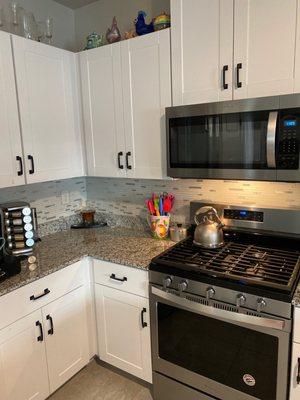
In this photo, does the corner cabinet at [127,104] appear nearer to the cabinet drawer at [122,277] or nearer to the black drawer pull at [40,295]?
the cabinet drawer at [122,277]

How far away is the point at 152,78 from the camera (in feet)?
6.04

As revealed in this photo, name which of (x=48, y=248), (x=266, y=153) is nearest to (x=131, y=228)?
(x=48, y=248)

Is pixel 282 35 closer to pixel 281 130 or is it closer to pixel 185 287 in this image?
pixel 281 130

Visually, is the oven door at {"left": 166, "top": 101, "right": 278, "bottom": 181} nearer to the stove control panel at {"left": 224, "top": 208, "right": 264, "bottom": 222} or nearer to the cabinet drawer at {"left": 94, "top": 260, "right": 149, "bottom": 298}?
the stove control panel at {"left": 224, "top": 208, "right": 264, "bottom": 222}

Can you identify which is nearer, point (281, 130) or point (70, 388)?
point (281, 130)

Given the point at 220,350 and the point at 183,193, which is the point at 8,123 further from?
the point at 220,350

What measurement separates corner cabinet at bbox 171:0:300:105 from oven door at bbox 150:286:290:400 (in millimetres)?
1077

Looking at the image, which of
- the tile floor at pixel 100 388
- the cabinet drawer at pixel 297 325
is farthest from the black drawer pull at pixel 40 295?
the cabinet drawer at pixel 297 325

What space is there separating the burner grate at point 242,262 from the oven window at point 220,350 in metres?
0.24

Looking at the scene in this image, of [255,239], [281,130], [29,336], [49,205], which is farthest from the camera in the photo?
[49,205]

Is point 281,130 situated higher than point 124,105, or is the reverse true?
point 124,105

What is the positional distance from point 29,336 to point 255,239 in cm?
137

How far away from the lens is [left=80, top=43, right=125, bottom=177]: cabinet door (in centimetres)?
199

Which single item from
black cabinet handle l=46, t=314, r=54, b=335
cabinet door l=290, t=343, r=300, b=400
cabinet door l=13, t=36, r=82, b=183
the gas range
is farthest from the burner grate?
cabinet door l=13, t=36, r=82, b=183
